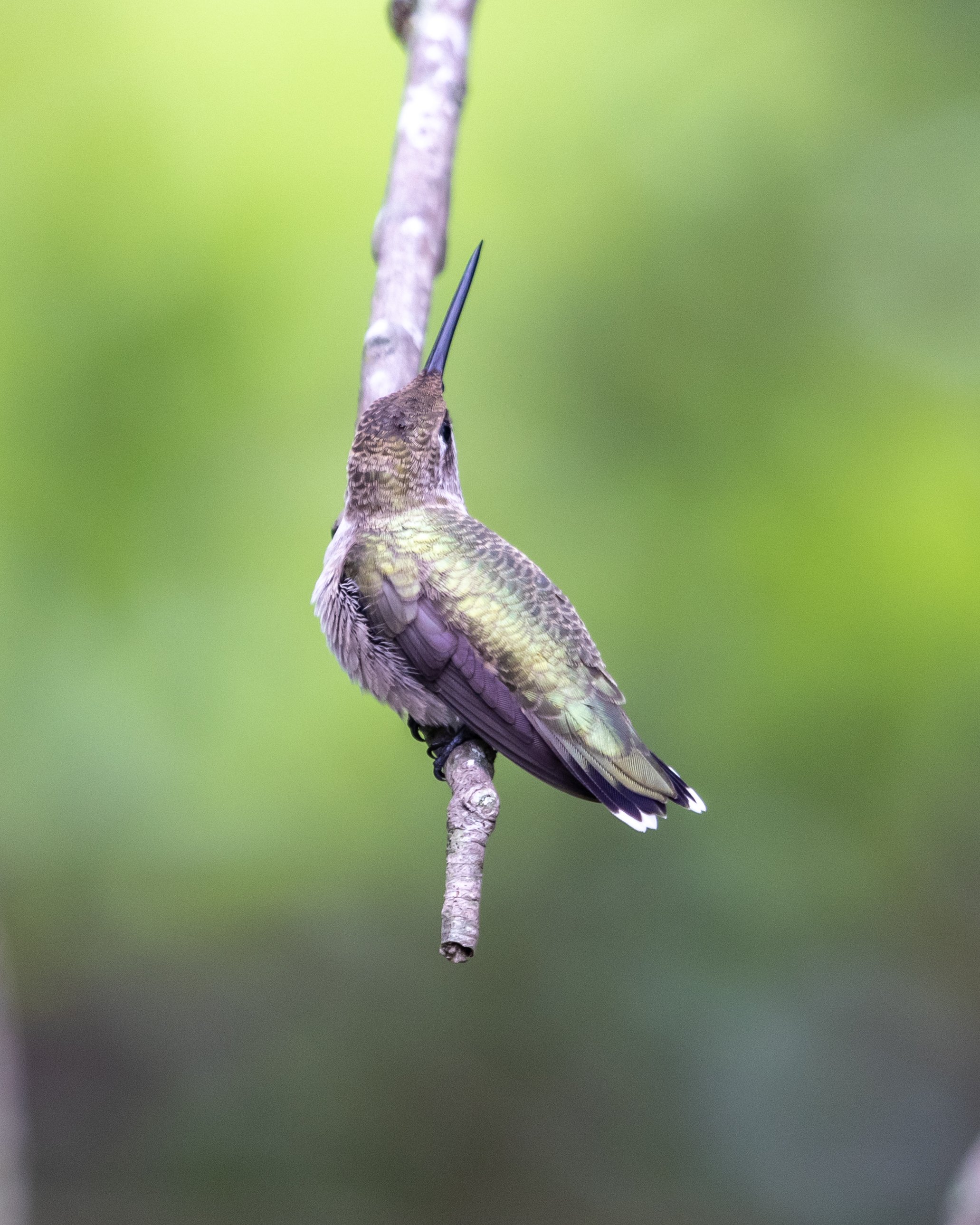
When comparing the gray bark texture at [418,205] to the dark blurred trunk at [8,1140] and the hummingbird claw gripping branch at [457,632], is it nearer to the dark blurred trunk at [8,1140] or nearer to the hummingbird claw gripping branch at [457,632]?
the hummingbird claw gripping branch at [457,632]

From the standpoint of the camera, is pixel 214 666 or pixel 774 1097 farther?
pixel 214 666

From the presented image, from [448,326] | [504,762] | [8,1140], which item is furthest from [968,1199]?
[504,762]

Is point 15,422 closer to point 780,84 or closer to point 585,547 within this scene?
point 585,547

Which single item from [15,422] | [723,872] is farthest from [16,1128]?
[15,422]

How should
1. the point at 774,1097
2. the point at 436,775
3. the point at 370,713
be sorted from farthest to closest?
1. the point at 370,713
2. the point at 774,1097
3. the point at 436,775

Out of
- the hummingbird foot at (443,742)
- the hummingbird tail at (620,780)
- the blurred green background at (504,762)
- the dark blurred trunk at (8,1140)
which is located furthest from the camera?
the blurred green background at (504,762)

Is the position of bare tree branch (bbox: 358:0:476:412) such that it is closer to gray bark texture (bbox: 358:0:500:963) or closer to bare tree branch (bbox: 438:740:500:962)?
gray bark texture (bbox: 358:0:500:963)

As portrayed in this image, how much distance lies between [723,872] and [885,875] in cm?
88

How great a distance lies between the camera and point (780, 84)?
22.2ft

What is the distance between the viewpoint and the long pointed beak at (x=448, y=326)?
3449mm

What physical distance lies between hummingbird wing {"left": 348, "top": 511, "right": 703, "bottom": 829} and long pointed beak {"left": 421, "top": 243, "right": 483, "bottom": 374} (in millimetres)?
576

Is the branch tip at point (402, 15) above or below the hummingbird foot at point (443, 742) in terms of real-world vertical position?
above

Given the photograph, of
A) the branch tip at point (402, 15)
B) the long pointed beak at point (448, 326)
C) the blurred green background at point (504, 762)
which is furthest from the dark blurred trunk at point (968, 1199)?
the blurred green background at point (504, 762)

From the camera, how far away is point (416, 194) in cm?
354
